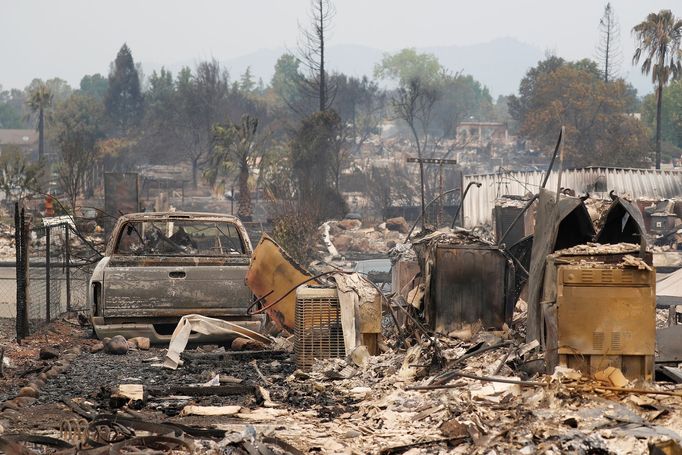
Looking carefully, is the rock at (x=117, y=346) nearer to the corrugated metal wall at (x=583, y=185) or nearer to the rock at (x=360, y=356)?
the rock at (x=360, y=356)

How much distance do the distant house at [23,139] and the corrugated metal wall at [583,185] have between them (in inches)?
3171

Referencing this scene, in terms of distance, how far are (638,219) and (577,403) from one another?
2179 millimetres

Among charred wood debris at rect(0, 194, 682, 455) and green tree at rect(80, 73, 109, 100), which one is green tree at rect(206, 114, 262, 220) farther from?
green tree at rect(80, 73, 109, 100)

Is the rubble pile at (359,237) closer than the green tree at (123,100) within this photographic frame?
Yes

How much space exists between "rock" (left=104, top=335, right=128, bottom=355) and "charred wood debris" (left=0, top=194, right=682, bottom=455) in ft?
0.12

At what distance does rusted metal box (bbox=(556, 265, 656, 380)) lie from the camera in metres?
8.53

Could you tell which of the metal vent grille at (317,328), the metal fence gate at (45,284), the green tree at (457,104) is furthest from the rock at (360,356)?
the green tree at (457,104)

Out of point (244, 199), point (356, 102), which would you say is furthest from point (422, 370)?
point (356, 102)

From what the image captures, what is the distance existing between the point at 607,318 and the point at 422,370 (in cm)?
204

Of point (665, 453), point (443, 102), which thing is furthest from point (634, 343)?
point (443, 102)

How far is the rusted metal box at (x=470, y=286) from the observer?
39.8 feet

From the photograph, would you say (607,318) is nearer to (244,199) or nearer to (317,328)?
(317,328)

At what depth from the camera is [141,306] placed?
506 inches

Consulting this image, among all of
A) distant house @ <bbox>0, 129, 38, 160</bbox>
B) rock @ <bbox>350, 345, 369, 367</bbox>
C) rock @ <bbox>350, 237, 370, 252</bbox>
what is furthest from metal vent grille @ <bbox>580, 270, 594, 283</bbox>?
distant house @ <bbox>0, 129, 38, 160</bbox>
